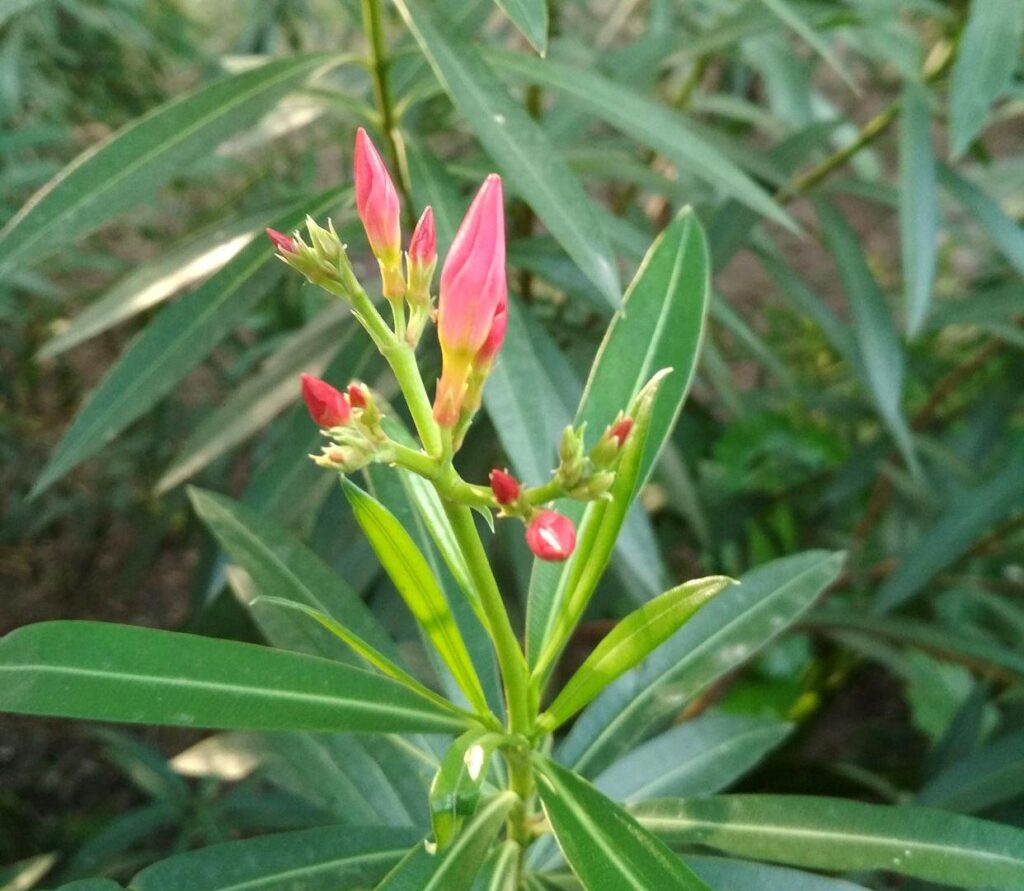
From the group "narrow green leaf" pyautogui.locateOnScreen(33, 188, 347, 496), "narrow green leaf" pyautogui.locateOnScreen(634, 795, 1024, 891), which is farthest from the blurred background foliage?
"narrow green leaf" pyautogui.locateOnScreen(634, 795, 1024, 891)

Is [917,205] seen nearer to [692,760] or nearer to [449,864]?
[692,760]

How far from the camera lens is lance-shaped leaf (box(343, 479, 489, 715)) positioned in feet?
1.67

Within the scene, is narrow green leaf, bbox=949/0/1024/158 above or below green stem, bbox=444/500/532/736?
above

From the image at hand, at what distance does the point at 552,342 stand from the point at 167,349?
14.0 inches

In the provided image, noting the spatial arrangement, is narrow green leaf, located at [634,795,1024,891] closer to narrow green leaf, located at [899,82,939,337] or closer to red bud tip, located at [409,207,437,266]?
red bud tip, located at [409,207,437,266]

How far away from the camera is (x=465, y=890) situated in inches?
21.1

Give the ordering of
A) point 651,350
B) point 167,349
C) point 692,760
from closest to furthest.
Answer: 1. point 651,350
2. point 692,760
3. point 167,349

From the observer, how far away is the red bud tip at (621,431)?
16.8 inches

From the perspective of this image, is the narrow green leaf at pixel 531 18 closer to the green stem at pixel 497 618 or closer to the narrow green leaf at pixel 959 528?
the green stem at pixel 497 618

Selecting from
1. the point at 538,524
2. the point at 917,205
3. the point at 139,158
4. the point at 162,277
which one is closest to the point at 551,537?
the point at 538,524

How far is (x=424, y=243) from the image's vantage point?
45cm

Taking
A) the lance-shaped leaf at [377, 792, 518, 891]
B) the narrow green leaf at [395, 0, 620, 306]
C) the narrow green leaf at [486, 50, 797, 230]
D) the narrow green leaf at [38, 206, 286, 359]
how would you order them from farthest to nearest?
the narrow green leaf at [38, 206, 286, 359], the narrow green leaf at [486, 50, 797, 230], the narrow green leaf at [395, 0, 620, 306], the lance-shaped leaf at [377, 792, 518, 891]

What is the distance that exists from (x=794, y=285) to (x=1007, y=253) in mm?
251

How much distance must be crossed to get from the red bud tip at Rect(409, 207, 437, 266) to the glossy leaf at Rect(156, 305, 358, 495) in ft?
1.77
